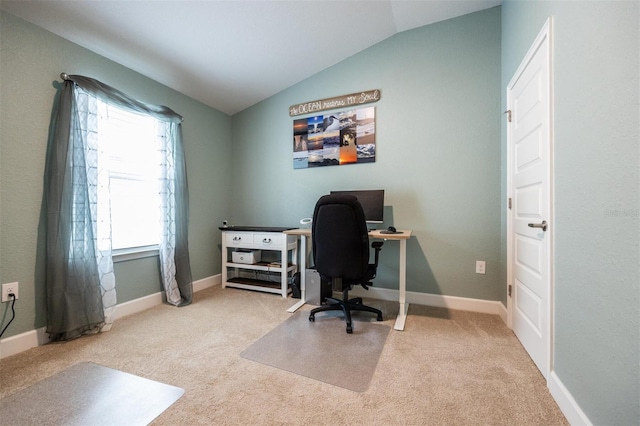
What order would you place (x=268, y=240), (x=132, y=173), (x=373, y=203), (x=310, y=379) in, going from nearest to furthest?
(x=310, y=379)
(x=132, y=173)
(x=373, y=203)
(x=268, y=240)

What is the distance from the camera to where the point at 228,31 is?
2139 millimetres

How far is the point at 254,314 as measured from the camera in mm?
2363

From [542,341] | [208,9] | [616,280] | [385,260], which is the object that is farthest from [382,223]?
[208,9]

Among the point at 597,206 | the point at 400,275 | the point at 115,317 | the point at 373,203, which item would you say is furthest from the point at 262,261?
the point at 597,206

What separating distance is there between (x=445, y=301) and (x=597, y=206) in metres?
1.78

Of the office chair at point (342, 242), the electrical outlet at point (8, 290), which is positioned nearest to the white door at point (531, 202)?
the office chair at point (342, 242)

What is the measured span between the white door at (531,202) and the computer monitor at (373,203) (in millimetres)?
1064

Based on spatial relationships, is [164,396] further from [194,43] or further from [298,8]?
[298,8]

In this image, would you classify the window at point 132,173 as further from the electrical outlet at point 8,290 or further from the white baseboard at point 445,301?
the white baseboard at point 445,301

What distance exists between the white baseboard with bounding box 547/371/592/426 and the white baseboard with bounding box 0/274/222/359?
10.4 feet

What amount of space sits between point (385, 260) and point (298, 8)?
8.17 feet

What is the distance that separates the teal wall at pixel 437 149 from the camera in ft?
7.66

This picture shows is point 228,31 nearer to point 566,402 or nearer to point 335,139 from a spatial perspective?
point 335,139

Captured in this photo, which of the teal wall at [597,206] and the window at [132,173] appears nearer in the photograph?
the teal wall at [597,206]
